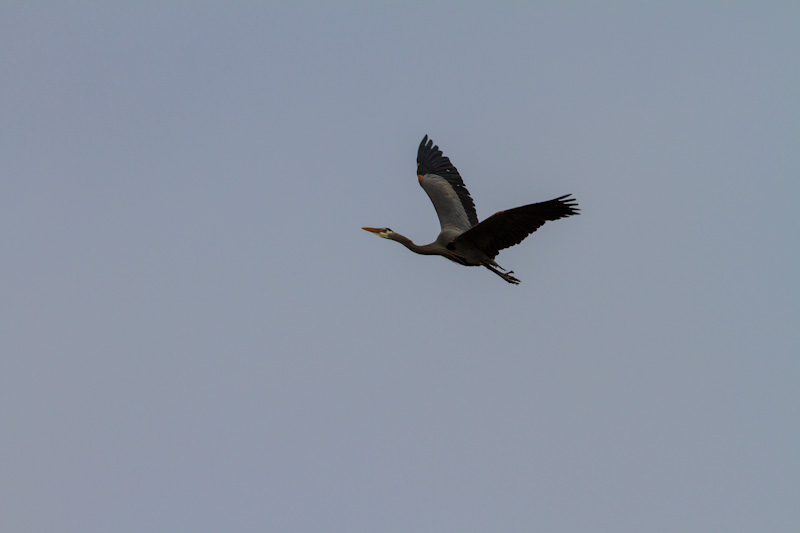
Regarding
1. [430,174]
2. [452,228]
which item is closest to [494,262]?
[452,228]

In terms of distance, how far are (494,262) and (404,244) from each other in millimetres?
2150

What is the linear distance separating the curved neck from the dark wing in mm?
915

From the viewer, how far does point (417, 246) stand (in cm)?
2444

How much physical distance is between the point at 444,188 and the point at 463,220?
145 cm

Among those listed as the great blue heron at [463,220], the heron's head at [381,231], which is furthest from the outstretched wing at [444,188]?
the heron's head at [381,231]

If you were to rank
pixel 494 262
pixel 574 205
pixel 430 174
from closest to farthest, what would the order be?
pixel 574 205, pixel 494 262, pixel 430 174

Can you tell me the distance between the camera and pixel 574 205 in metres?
21.4

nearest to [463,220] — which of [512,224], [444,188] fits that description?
[444,188]

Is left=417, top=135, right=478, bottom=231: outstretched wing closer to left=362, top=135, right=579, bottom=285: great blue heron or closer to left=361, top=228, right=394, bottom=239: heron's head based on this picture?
left=362, top=135, right=579, bottom=285: great blue heron

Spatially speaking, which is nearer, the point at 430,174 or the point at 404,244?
the point at 404,244

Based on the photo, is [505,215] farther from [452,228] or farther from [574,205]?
[452,228]

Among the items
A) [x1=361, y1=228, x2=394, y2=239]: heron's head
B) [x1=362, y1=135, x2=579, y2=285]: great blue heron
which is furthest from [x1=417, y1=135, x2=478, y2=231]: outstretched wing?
[x1=361, y1=228, x2=394, y2=239]: heron's head

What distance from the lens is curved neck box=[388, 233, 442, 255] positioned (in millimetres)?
24188

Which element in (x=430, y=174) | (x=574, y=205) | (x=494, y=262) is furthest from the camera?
(x=430, y=174)
